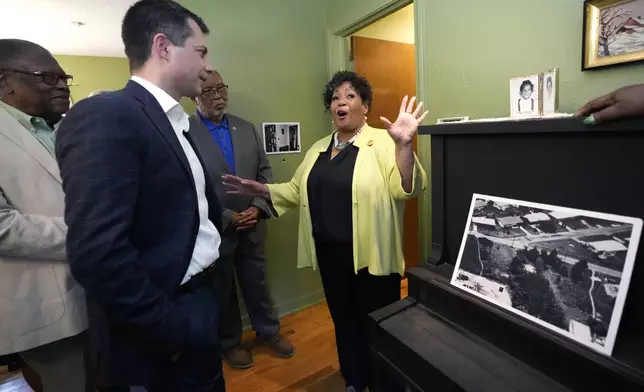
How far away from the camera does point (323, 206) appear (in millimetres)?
1453

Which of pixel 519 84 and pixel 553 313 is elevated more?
pixel 519 84

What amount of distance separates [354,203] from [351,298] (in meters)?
0.49

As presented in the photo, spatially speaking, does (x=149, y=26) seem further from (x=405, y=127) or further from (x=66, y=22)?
(x=66, y=22)

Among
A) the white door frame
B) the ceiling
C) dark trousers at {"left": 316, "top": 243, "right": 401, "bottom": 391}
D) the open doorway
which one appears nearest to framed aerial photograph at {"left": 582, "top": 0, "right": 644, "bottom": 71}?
the white door frame

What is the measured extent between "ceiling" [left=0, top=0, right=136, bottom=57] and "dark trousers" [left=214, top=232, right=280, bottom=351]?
2055mm

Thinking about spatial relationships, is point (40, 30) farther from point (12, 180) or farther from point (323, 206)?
point (323, 206)

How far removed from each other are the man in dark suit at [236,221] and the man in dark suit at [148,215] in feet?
2.45

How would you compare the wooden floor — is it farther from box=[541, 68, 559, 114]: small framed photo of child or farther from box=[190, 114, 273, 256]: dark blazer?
box=[541, 68, 559, 114]: small framed photo of child

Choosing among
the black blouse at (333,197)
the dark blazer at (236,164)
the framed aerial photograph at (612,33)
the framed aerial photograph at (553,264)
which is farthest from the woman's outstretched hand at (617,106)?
the dark blazer at (236,164)

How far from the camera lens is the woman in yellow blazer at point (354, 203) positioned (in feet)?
4.37

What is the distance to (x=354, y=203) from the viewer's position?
53.7 inches

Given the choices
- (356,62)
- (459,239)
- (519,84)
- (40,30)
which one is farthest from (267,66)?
(40,30)

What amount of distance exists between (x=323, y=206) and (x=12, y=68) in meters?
1.25

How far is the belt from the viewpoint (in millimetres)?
903
